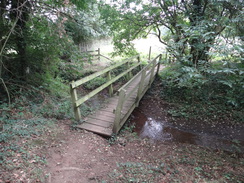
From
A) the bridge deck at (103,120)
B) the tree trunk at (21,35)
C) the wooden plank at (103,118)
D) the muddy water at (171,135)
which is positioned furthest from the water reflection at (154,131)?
the tree trunk at (21,35)

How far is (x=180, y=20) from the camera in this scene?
21.8 ft

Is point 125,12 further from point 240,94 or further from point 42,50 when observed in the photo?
point 240,94

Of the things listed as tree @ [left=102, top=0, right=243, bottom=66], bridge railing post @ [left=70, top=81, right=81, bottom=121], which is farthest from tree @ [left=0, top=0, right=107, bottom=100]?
tree @ [left=102, top=0, right=243, bottom=66]

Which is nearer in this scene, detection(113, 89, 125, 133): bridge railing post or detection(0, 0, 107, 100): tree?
detection(113, 89, 125, 133): bridge railing post

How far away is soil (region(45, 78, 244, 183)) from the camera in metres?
2.74

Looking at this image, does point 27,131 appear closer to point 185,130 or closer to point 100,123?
point 100,123

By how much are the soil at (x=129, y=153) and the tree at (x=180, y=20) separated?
95.4 inches

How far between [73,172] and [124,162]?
1.10m

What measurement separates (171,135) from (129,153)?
1851mm

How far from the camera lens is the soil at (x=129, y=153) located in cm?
274

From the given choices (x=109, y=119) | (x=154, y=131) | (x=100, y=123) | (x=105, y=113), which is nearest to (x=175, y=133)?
(x=154, y=131)

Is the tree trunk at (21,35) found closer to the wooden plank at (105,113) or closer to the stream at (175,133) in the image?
the wooden plank at (105,113)

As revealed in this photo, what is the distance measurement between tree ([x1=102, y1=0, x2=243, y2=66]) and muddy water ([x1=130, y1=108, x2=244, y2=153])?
229cm

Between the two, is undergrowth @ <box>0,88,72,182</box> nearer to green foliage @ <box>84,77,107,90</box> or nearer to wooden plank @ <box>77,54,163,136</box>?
wooden plank @ <box>77,54,163,136</box>
